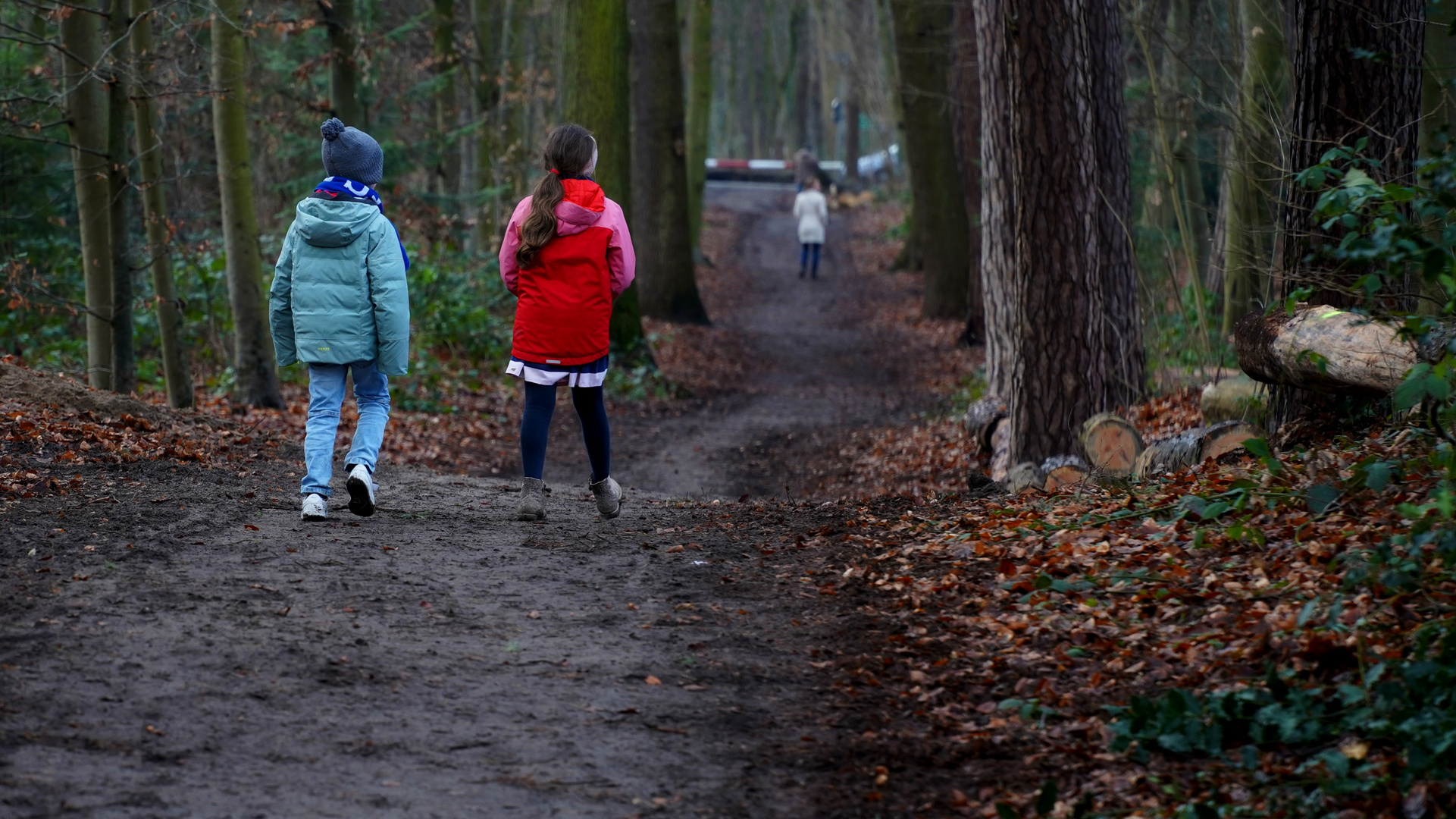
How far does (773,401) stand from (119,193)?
27.5 ft

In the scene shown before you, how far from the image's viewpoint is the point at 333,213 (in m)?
6.38

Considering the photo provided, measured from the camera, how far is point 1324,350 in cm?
617

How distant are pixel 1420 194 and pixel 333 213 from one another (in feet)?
15.9

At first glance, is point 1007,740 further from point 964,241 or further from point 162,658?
point 964,241

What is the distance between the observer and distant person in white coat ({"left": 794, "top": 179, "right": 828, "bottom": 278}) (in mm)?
28625

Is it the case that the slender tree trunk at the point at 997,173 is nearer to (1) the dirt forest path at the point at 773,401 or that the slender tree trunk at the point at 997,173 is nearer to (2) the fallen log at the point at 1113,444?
(2) the fallen log at the point at 1113,444

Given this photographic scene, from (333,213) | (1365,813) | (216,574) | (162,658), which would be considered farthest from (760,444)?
(1365,813)

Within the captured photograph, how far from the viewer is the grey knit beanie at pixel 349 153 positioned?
6363mm

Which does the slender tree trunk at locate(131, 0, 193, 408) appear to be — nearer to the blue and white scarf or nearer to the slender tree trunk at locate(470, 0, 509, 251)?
the blue and white scarf

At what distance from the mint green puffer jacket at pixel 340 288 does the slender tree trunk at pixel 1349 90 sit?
454cm

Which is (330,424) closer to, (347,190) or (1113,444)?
(347,190)

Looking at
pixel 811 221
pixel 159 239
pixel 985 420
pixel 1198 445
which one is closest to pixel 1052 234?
pixel 1198 445

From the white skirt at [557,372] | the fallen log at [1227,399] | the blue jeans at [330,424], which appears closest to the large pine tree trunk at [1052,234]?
the fallen log at [1227,399]

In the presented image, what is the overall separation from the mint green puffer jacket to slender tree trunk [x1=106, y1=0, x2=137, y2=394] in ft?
14.6
